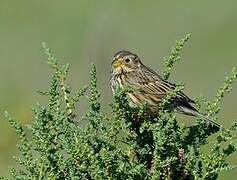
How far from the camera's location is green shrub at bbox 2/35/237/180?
3.60 meters

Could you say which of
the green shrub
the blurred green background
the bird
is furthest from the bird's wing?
the blurred green background

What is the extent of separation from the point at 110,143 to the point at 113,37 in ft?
36.9

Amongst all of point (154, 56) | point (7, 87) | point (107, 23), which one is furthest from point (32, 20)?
point (7, 87)

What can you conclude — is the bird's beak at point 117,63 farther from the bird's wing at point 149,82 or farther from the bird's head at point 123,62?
the bird's wing at point 149,82

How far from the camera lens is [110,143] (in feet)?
12.3

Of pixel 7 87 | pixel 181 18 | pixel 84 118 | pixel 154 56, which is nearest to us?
pixel 84 118

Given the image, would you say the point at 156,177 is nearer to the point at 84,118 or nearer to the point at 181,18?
the point at 84,118

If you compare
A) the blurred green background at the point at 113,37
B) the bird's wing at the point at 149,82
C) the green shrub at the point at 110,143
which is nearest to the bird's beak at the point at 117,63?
the bird's wing at the point at 149,82

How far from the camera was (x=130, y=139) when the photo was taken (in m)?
4.13

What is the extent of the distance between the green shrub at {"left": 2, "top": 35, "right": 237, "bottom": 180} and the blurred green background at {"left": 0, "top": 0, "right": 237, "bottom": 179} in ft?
26.0

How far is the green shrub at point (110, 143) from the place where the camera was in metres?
3.60

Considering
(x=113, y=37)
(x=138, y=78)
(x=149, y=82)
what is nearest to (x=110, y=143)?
(x=149, y=82)

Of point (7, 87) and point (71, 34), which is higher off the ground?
point (71, 34)

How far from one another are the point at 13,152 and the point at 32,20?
45.3 ft
